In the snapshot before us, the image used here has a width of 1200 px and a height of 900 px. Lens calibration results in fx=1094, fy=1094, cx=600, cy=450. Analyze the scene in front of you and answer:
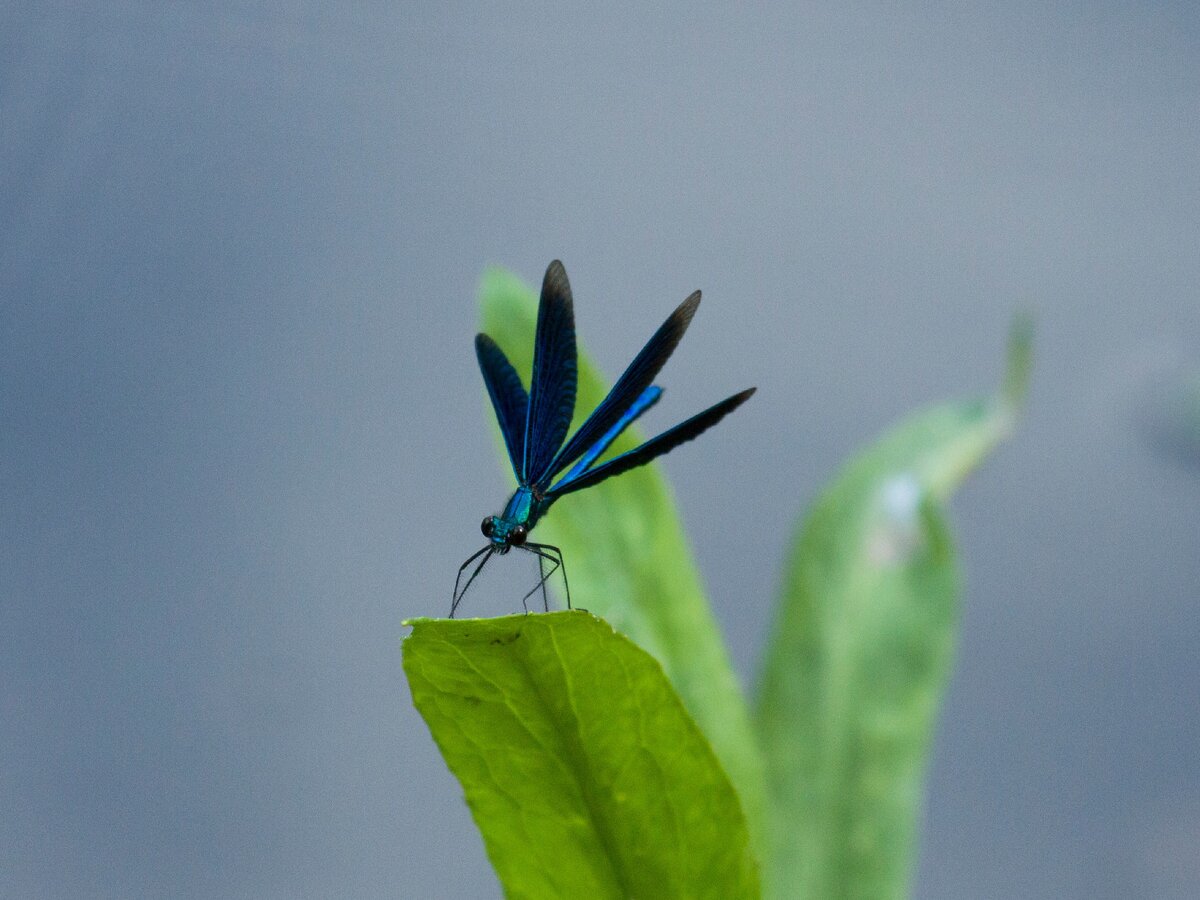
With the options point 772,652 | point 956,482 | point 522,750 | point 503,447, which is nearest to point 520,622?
point 522,750

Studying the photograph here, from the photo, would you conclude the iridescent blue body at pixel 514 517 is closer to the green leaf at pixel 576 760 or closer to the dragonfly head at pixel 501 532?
the dragonfly head at pixel 501 532

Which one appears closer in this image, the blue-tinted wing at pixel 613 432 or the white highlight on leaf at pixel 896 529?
the blue-tinted wing at pixel 613 432

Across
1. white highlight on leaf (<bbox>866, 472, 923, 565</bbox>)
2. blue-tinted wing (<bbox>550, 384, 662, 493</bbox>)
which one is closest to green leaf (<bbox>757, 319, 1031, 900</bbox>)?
white highlight on leaf (<bbox>866, 472, 923, 565</bbox>)

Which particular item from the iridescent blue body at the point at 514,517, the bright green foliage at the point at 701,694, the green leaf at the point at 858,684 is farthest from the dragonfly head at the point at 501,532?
the green leaf at the point at 858,684

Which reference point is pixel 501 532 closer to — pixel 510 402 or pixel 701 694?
pixel 510 402

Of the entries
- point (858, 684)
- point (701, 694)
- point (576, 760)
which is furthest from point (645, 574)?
point (576, 760)

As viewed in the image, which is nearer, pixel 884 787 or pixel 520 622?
pixel 520 622

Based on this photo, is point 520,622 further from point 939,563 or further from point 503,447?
point 939,563
